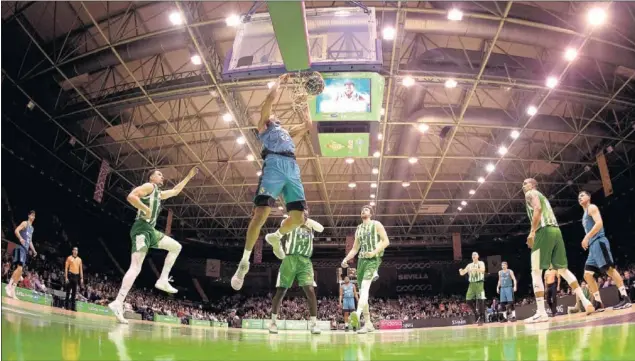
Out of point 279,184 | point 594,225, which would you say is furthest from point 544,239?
point 279,184

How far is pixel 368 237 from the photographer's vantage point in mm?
7566

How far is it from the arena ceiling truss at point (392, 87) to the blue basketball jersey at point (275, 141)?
4455 mm

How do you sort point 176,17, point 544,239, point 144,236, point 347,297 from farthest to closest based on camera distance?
point 347,297, point 176,17, point 544,239, point 144,236

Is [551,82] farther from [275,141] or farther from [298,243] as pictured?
[275,141]

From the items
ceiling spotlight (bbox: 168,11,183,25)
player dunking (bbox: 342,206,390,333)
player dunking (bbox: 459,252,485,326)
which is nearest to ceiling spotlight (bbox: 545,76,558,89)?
player dunking (bbox: 459,252,485,326)

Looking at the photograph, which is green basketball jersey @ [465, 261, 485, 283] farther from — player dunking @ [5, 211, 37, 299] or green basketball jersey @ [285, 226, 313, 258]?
player dunking @ [5, 211, 37, 299]

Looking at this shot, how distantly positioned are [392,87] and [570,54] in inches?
211

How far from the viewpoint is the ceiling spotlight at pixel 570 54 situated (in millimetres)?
13261

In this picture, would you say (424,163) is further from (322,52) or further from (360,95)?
(322,52)

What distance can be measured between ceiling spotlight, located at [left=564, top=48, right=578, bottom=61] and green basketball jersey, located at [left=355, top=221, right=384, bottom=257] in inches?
385

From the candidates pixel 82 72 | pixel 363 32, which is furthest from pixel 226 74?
pixel 82 72

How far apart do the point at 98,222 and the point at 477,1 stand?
2093cm

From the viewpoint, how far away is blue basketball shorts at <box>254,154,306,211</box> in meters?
4.84

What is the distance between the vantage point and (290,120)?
18.4m
